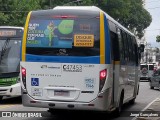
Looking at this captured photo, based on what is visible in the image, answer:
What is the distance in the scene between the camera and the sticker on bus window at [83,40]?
10891 millimetres

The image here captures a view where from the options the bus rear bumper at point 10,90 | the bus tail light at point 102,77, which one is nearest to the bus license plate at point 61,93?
the bus tail light at point 102,77

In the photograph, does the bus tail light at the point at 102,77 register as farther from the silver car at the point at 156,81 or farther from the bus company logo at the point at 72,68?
the silver car at the point at 156,81

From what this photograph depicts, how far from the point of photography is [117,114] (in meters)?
13.3

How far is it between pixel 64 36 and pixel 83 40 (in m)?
0.52

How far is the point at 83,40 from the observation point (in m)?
10.9

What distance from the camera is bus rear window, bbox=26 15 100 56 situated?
35.8 ft

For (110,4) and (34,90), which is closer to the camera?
(34,90)

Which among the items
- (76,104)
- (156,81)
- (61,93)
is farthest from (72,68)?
(156,81)

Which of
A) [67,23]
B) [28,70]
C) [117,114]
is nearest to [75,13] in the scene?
[67,23]

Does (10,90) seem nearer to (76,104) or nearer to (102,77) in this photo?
(76,104)

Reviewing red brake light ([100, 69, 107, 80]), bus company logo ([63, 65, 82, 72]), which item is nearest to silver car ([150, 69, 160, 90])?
red brake light ([100, 69, 107, 80])

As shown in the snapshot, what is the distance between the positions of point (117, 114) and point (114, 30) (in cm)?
285

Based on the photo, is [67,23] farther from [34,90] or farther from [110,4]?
[110,4]

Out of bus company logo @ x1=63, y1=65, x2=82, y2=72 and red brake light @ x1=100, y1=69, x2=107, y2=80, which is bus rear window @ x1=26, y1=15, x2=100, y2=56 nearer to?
bus company logo @ x1=63, y1=65, x2=82, y2=72
